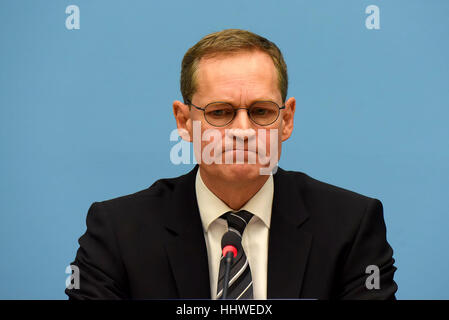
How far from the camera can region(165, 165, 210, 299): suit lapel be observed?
1.87 m

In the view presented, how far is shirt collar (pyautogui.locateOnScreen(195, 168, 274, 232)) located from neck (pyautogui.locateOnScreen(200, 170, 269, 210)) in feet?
0.05

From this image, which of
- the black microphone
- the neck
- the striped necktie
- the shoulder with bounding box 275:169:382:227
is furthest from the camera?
the shoulder with bounding box 275:169:382:227

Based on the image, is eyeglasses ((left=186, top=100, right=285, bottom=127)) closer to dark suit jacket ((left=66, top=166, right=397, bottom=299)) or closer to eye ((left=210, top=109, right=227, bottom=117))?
eye ((left=210, top=109, right=227, bottom=117))

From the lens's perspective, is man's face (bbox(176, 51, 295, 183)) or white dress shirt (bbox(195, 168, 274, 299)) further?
white dress shirt (bbox(195, 168, 274, 299))

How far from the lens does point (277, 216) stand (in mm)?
2012

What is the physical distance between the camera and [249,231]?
1.97 meters

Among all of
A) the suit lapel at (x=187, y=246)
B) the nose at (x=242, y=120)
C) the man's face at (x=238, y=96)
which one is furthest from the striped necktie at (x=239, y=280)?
the nose at (x=242, y=120)

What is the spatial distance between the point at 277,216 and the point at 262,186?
0.40 ft

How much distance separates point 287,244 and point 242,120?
47 centimetres

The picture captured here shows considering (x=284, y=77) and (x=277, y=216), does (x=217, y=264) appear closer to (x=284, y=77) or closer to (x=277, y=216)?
(x=277, y=216)

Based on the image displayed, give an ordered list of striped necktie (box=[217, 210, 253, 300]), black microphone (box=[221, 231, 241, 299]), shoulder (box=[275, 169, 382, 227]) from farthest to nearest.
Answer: shoulder (box=[275, 169, 382, 227]) < striped necktie (box=[217, 210, 253, 300]) < black microphone (box=[221, 231, 241, 299])

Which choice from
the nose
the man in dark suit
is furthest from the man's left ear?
the nose

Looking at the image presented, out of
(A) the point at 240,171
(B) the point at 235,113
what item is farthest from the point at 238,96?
(A) the point at 240,171
